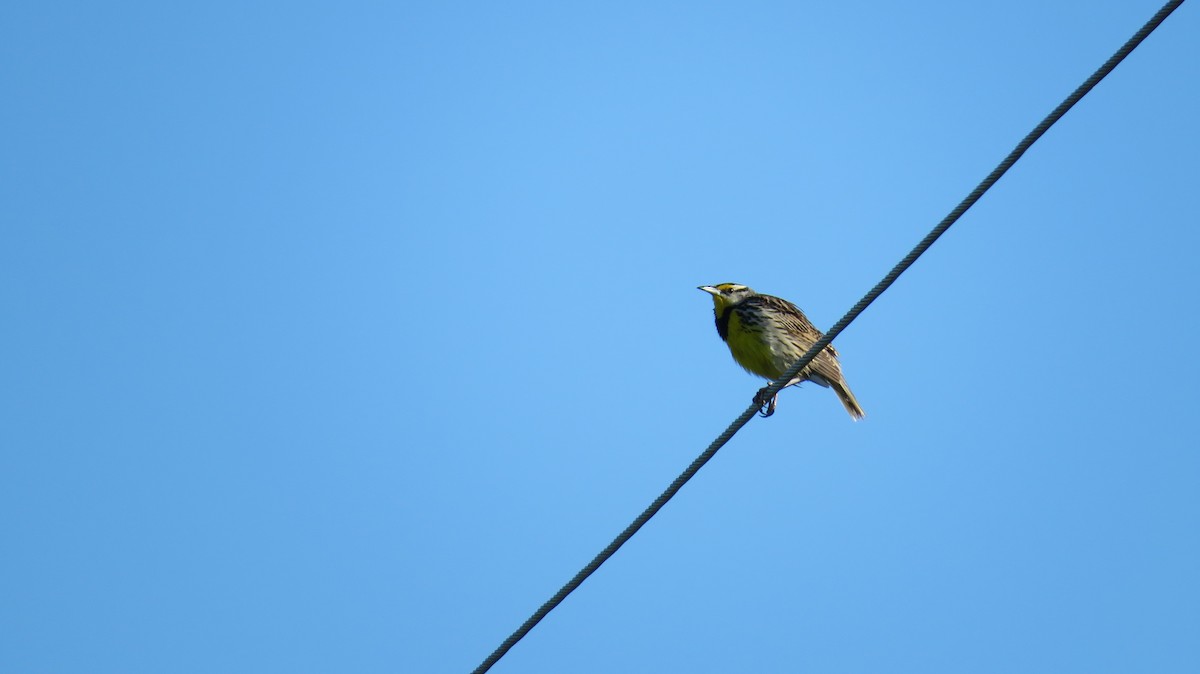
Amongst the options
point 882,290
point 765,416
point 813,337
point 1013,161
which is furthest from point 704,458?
point 813,337

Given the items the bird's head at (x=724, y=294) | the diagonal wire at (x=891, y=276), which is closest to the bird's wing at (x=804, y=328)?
the bird's head at (x=724, y=294)

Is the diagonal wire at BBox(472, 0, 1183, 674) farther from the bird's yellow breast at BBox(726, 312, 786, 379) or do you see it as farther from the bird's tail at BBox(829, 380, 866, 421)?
the bird's tail at BBox(829, 380, 866, 421)

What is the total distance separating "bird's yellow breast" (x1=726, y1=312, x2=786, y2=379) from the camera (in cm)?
1035

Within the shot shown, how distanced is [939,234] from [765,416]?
4695 millimetres

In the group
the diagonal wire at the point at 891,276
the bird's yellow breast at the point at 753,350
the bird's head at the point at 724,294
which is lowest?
the diagonal wire at the point at 891,276

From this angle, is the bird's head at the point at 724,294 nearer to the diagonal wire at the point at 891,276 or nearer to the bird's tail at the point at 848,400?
the bird's tail at the point at 848,400

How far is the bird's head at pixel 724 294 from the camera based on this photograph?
11039mm

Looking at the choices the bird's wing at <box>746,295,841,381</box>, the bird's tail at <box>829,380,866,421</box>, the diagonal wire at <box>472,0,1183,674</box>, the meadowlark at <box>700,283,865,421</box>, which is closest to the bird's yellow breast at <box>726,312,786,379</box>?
the meadowlark at <box>700,283,865,421</box>

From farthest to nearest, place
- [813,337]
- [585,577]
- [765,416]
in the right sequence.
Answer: [813,337] → [765,416] → [585,577]

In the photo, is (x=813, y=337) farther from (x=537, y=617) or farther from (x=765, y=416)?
(x=537, y=617)

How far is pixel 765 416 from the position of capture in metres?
9.81

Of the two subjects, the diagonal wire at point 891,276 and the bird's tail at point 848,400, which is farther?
the bird's tail at point 848,400

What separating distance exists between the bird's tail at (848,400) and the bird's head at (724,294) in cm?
106

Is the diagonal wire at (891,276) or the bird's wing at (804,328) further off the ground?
the bird's wing at (804,328)
